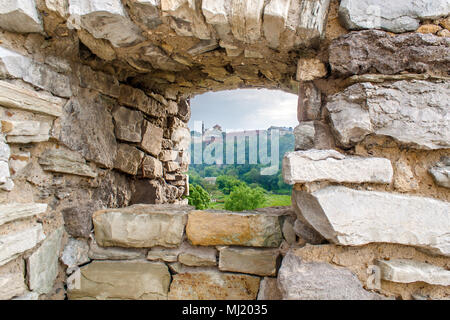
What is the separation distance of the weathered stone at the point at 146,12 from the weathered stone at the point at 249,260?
3.50 ft

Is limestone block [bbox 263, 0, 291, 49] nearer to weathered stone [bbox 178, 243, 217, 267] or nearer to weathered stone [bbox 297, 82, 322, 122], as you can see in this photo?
weathered stone [bbox 297, 82, 322, 122]

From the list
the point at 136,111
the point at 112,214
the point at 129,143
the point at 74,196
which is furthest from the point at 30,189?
the point at 136,111

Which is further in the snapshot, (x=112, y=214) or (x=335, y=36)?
(x=112, y=214)

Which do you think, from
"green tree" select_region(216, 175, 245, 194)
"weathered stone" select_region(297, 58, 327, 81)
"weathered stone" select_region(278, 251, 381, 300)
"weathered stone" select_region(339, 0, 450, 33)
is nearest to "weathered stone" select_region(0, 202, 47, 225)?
"weathered stone" select_region(278, 251, 381, 300)

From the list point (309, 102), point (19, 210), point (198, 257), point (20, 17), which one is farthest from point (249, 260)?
point (20, 17)

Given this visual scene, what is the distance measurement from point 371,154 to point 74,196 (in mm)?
1430

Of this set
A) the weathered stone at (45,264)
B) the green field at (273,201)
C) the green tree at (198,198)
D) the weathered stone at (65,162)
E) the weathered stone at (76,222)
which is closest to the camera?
the weathered stone at (45,264)

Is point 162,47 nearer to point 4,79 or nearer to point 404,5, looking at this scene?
point 4,79

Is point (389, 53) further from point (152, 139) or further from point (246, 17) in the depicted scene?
point (152, 139)

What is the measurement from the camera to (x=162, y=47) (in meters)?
1.28

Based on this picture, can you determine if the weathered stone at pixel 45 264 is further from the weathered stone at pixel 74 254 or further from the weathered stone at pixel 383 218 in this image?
the weathered stone at pixel 383 218

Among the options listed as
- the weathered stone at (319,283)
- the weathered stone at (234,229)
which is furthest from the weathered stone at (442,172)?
the weathered stone at (234,229)

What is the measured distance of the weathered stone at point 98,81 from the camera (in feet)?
4.74
